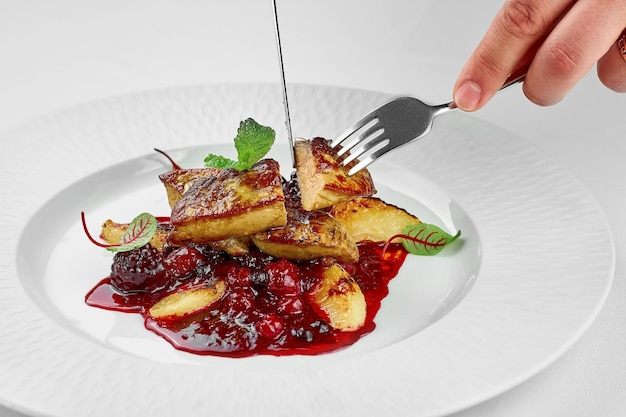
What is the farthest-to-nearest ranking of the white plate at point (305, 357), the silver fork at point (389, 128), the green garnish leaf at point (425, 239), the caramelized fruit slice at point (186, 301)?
the green garnish leaf at point (425, 239) → the silver fork at point (389, 128) → the caramelized fruit slice at point (186, 301) → the white plate at point (305, 357)

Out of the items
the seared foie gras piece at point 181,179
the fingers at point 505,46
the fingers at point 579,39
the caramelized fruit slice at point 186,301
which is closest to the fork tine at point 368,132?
the fingers at point 505,46

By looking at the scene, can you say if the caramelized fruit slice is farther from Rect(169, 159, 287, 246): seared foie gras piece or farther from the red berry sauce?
Rect(169, 159, 287, 246): seared foie gras piece

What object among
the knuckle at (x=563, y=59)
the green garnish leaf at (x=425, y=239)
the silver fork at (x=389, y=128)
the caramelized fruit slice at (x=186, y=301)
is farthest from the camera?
the green garnish leaf at (x=425, y=239)

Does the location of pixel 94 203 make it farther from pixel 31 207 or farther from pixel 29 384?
pixel 29 384

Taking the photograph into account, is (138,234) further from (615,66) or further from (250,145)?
(615,66)

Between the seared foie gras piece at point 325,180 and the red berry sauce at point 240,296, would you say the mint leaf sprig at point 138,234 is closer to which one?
the red berry sauce at point 240,296

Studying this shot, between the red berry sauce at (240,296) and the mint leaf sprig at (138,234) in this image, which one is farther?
the mint leaf sprig at (138,234)

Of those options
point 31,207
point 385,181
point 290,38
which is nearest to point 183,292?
point 31,207
